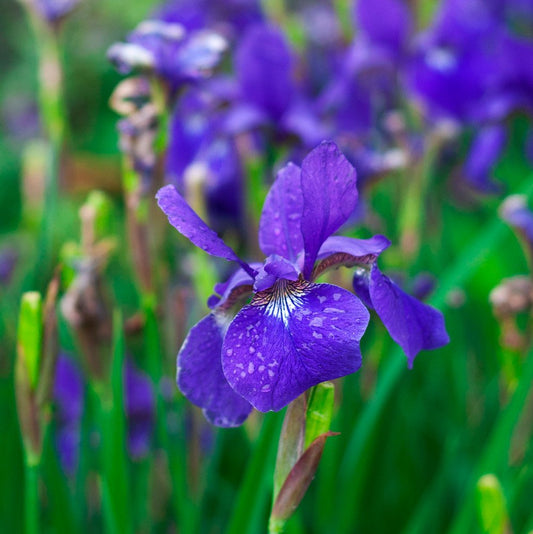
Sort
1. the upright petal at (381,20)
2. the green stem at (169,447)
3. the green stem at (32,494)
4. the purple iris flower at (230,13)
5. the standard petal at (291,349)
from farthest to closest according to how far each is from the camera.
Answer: the purple iris flower at (230,13) → the upright petal at (381,20) → the green stem at (169,447) → the green stem at (32,494) → the standard petal at (291,349)

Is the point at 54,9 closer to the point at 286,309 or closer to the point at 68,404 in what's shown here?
the point at 68,404

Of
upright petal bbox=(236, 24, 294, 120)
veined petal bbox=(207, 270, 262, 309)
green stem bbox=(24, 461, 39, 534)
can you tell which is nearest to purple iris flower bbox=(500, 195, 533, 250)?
veined petal bbox=(207, 270, 262, 309)

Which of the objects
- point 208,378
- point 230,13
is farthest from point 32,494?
point 230,13

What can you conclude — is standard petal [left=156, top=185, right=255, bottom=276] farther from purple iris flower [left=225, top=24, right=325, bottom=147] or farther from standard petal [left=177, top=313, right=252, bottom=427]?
purple iris flower [left=225, top=24, right=325, bottom=147]

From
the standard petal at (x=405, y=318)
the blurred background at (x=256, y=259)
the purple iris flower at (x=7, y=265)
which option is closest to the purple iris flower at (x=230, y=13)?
the blurred background at (x=256, y=259)

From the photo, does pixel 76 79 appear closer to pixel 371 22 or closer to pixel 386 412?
pixel 371 22

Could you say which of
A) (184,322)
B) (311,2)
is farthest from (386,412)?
(311,2)

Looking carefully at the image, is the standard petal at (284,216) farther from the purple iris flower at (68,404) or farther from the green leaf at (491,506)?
the purple iris flower at (68,404)
